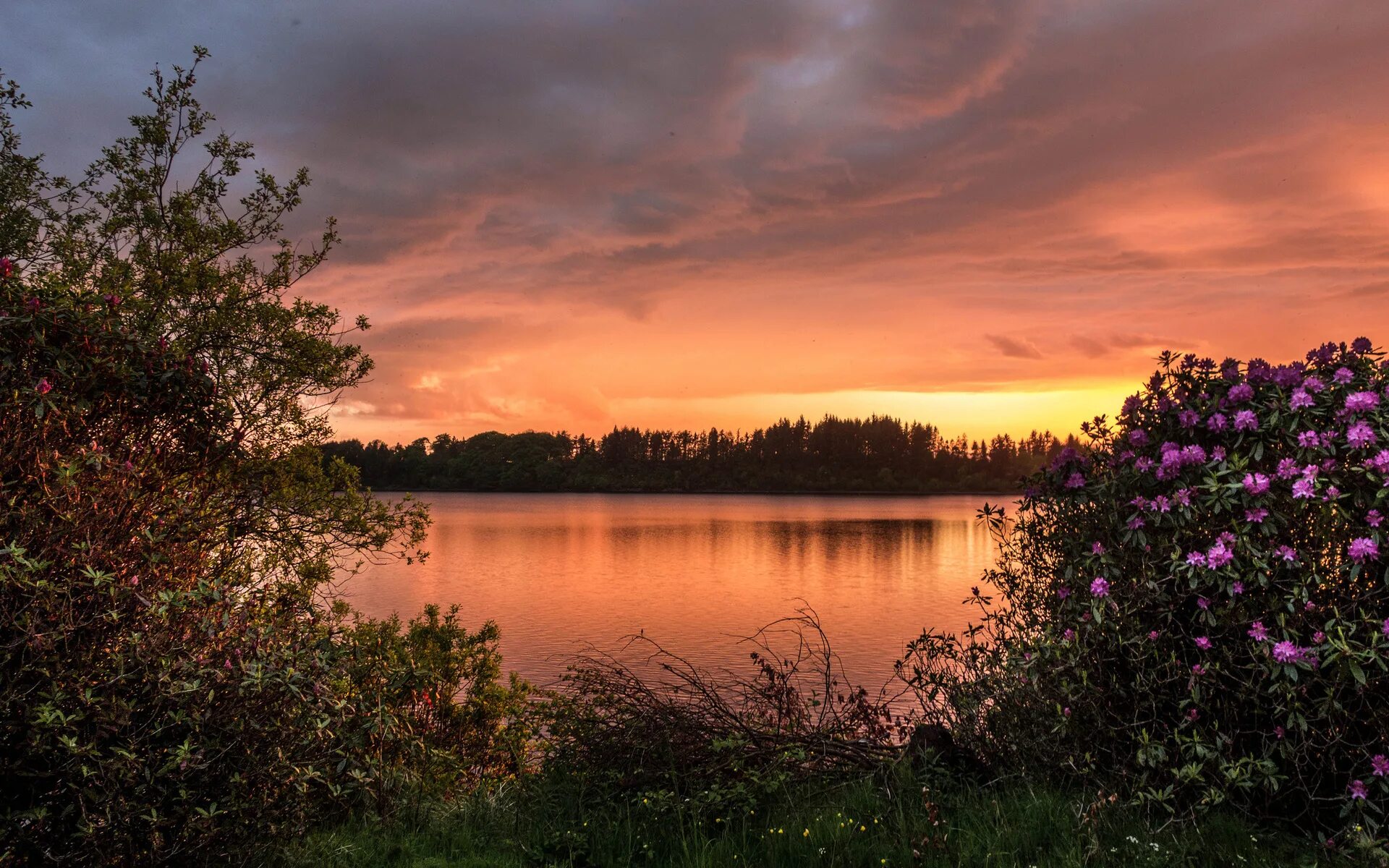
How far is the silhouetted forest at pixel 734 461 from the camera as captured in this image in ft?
544

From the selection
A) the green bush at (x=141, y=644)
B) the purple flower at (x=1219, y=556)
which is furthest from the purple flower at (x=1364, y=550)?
the green bush at (x=141, y=644)

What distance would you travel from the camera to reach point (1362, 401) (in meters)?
5.31

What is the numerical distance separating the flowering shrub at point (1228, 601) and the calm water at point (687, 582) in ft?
44.5

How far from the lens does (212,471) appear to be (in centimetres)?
626

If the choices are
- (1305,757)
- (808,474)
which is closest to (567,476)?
(808,474)

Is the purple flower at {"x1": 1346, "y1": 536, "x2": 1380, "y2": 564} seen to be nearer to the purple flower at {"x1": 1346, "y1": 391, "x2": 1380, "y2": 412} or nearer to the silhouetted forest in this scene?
the purple flower at {"x1": 1346, "y1": 391, "x2": 1380, "y2": 412}

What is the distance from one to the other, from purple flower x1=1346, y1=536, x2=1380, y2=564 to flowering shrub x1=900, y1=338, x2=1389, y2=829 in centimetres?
1

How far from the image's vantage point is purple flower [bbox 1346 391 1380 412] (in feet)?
17.4

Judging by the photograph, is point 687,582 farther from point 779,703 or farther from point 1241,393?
point 1241,393

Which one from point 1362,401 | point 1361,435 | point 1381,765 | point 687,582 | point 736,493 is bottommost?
point 687,582

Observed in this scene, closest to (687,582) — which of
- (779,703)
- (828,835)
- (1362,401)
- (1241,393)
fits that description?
(779,703)

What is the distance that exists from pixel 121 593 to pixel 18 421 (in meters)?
1.17


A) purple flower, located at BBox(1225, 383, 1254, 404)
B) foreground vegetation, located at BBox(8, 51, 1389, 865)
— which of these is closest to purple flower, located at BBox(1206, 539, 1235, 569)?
foreground vegetation, located at BBox(8, 51, 1389, 865)

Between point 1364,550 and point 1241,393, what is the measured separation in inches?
52.5
